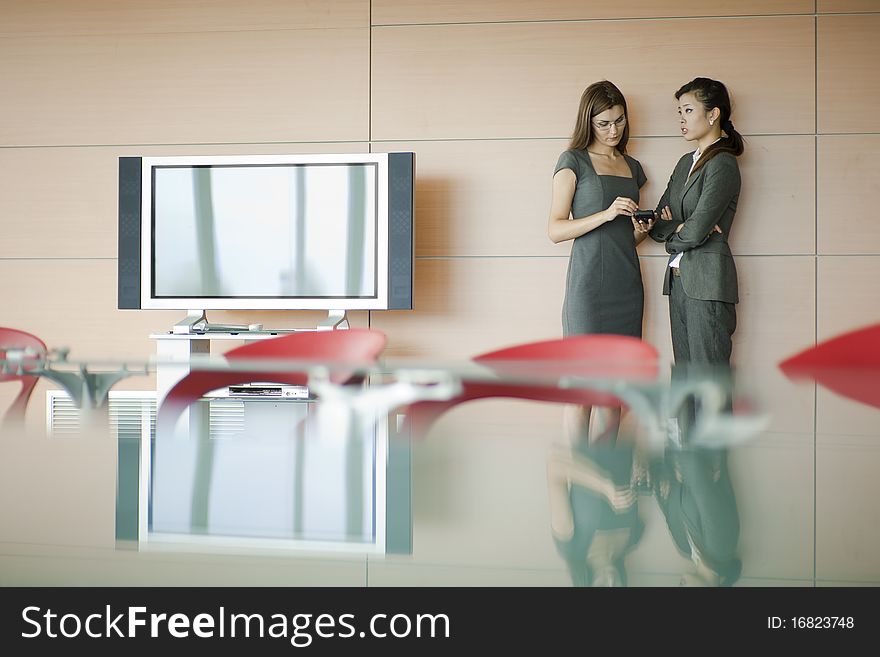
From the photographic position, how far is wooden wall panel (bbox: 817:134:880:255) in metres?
4.34

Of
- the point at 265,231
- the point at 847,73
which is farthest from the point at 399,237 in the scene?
the point at 847,73

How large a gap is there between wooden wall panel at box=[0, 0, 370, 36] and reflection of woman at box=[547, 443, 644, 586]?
402 cm

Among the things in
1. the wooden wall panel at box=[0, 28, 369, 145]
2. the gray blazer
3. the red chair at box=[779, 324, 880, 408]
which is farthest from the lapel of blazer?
the red chair at box=[779, 324, 880, 408]

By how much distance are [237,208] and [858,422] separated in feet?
11.8

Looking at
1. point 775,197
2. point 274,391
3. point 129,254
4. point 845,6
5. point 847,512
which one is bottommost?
point 274,391

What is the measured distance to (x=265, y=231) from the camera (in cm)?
443

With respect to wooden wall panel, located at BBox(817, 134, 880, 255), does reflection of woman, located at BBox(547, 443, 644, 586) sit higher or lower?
lower

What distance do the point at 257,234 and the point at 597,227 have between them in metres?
1.73

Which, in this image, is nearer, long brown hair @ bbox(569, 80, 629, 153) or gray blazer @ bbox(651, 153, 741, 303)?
gray blazer @ bbox(651, 153, 741, 303)

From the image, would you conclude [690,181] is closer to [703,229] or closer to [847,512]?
[703,229]

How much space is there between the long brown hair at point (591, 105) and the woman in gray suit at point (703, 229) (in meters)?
0.33

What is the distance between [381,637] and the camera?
779 millimetres

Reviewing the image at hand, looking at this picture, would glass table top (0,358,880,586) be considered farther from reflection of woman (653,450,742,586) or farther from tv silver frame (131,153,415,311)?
tv silver frame (131,153,415,311)

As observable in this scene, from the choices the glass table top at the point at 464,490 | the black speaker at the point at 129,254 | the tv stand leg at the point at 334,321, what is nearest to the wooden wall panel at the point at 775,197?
the tv stand leg at the point at 334,321
